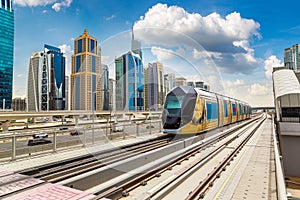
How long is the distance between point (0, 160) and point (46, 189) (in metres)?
4.15

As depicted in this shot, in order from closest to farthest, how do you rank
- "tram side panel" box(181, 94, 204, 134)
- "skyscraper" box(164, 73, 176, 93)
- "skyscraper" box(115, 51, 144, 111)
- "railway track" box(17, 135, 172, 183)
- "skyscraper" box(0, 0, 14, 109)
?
"railway track" box(17, 135, 172, 183)
"tram side panel" box(181, 94, 204, 134)
"skyscraper" box(115, 51, 144, 111)
"skyscraper" box(164, 73, 176, 93)
"skyscraper" box(0, 0, 14, 109)

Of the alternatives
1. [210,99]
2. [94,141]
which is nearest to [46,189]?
[94,141]

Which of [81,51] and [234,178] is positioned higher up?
[81,51]

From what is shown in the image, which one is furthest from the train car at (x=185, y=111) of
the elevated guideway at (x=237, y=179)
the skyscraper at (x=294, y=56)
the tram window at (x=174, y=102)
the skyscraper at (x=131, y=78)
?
the skyscraper at (x=294, y=56)

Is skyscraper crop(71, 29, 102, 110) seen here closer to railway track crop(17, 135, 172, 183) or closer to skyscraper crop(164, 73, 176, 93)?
skyscraper crop(164, 73, 176, 93)

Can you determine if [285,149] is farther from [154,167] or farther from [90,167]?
[90,167]

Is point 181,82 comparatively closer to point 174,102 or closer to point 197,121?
point 174,102

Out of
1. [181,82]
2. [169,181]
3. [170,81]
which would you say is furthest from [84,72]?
[169,181]

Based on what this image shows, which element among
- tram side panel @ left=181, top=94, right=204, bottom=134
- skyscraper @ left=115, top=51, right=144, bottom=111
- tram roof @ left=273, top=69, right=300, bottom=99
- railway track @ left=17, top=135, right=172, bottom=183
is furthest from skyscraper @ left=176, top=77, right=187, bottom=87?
tram roof @ left=273, top=69, right=300, bottom=99

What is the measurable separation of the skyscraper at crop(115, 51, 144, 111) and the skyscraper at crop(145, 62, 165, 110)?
58cm

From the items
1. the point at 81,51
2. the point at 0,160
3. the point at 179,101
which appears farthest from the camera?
the point at 81,51

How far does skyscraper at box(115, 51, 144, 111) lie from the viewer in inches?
543

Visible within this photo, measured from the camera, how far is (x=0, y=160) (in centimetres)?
802

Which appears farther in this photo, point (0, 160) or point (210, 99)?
point (210, 99)
